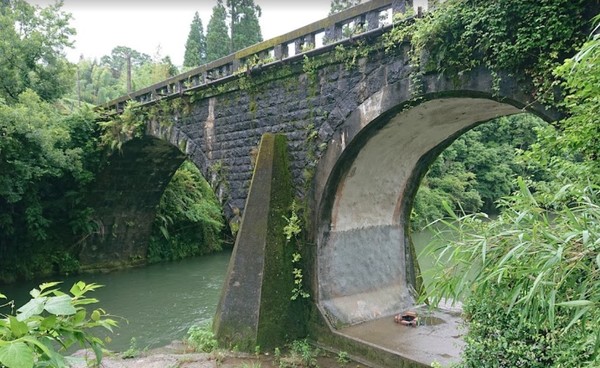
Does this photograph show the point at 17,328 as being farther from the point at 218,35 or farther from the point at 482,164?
the point at 482,164

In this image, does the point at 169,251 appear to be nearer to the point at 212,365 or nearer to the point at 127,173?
the point at 127,173

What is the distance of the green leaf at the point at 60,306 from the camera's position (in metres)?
1.29

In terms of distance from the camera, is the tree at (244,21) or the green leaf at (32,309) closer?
the green leaf at (32,309)

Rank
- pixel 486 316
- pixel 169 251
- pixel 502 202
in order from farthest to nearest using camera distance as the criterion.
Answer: pixel 169 251 → pixel 486 316 → pixel 502 202

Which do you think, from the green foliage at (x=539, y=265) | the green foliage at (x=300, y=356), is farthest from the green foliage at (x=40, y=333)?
the green foliage at (x=300, y=356)

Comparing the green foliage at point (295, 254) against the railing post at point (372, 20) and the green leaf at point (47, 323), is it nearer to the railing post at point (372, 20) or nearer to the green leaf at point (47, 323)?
the railing post at point (372, 20)

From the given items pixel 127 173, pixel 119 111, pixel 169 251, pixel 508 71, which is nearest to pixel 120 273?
pixel 169 251

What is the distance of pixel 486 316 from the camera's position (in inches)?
116

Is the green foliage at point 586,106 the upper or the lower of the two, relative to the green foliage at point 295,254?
upper

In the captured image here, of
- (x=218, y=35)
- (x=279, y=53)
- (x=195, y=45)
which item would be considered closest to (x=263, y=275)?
(x=279, y=53)

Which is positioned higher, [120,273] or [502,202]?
[502,202]

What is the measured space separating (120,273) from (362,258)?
8.76m

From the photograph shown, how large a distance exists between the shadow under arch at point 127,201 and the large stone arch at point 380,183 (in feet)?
19.9

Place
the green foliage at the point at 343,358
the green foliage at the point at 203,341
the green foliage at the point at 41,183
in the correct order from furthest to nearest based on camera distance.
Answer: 1. the green foliage at the point at 41,183
2. the green foliage at the point at 203,341
3. the green foliage at the point at 343,358
